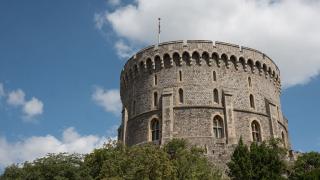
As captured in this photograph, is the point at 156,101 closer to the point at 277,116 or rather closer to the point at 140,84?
the point at 140,84

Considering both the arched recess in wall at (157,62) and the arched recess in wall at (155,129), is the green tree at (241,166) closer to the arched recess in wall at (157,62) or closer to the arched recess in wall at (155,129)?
the arched recess in wall at (155,129)

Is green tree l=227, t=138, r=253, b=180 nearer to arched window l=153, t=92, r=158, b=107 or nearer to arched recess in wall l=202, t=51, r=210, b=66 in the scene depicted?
arched window l=153, t=92, r=158, b=107

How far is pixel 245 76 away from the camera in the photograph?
42844 millimetres

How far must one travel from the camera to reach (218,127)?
40.1 meters

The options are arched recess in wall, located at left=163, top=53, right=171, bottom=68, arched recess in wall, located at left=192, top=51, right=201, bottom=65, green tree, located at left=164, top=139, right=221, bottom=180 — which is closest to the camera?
green tree, located at left=164, top=139, right=221, bottom=180

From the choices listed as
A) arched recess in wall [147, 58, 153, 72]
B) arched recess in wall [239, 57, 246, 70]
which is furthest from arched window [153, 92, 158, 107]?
arched recess in wall [239, 57, 246, 70]

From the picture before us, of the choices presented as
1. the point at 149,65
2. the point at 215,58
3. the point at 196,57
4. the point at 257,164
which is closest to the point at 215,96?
the point at 215,58

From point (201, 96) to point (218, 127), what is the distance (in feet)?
10.2

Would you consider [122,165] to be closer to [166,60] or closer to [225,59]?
[166,60]

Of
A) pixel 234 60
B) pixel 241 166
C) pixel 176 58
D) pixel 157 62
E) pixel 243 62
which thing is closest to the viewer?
pixel 241 166

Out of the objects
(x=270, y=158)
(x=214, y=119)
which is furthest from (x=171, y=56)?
(x=270, y=158)

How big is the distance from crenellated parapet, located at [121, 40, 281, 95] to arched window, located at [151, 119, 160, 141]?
4.98 m

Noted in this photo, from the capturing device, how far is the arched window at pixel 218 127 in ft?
130

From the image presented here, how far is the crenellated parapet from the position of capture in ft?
138
